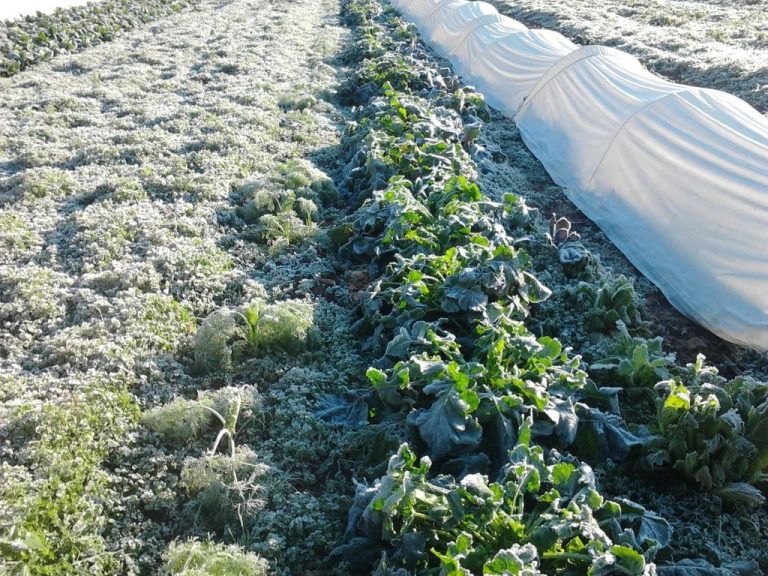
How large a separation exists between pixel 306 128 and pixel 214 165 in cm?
230

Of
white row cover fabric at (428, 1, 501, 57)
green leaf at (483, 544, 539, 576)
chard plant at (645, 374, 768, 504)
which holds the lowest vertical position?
chard plant at (645, 374, 768, 504)

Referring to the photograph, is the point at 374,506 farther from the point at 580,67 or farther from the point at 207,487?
the point at 580,67

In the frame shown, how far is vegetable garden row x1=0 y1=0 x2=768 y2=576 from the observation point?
3453 millimetres

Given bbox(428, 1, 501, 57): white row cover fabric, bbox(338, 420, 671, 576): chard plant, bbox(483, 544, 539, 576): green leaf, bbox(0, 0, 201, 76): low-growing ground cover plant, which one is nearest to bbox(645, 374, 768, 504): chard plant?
bbox(338, 420, 671, 576): chard plant

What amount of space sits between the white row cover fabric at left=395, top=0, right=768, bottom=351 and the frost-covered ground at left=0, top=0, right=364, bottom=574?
3.52m

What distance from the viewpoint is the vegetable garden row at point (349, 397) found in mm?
3453

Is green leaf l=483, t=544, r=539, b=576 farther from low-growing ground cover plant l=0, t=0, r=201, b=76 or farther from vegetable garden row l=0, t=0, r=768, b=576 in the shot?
low-growing ground cover plant l=0, t=0, r=201, b=76

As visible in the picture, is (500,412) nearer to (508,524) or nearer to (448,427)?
(448,427)

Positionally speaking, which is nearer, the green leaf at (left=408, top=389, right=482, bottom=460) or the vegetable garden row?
the vegetable garden row

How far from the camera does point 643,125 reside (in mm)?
7715

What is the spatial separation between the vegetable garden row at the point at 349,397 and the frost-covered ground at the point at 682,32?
6.98 m

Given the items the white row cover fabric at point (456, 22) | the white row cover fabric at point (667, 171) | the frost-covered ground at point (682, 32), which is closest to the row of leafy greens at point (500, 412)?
the white row cover fabric at point (667, 171)

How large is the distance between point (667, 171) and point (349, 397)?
4.72 meters

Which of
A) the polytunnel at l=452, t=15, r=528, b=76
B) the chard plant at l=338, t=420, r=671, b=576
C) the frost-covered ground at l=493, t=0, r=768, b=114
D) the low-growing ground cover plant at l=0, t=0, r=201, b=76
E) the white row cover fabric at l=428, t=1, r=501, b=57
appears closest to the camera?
the chard plant at l=338, t=420, r=671, b=576
